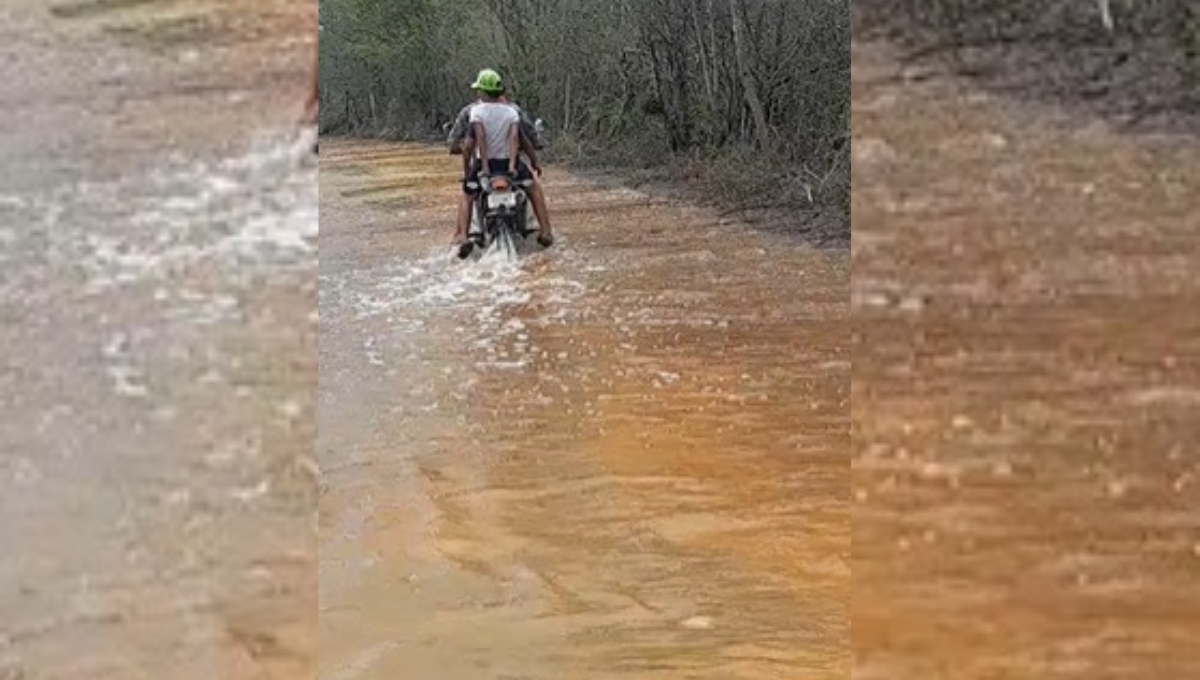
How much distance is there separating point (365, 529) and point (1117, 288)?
532 cm

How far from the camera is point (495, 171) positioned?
12.3 meters

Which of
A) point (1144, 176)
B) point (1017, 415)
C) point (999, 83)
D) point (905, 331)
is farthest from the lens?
point (999, 83)

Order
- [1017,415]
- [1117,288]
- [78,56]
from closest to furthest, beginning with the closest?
[1017,415] → [1117,288] → [78,56]

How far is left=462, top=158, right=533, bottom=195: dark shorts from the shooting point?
12.2 m

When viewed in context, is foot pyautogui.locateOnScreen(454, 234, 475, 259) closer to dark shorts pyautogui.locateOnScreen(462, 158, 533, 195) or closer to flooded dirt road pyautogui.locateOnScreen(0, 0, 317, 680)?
dark shorts pyautogui.locateOnScreen(462, 158, 533, 195)

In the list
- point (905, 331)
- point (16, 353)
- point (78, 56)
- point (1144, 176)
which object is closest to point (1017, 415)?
point (905, 331)

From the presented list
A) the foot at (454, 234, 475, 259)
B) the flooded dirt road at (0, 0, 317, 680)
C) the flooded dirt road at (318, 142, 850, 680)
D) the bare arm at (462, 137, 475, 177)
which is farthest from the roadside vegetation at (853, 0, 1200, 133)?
the flooded dirt road at (0, 0, 317, 680)

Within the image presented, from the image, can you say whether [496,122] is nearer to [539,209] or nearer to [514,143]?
[514,143]

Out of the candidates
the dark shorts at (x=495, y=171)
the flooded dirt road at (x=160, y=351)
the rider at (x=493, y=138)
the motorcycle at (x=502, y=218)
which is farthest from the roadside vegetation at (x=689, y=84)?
the flooded dirt road at (x=160, y=351)

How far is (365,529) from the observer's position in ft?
18.4

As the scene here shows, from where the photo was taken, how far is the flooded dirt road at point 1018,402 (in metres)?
4.34

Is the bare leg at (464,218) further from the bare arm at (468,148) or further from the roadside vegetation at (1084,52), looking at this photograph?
the roadside vegetation at (1084,52)

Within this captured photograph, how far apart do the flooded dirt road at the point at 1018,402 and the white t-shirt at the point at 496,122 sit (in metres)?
2.68

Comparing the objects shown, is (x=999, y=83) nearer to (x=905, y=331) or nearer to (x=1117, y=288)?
(x=1117, y=288)
